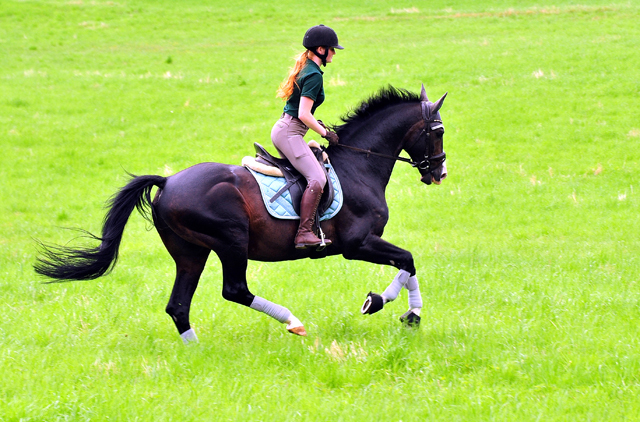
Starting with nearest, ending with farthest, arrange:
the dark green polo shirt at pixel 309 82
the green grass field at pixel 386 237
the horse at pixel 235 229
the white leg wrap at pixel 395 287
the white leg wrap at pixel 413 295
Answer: the green grass field at pixel 386 237 < the horse at pixel 235 229 < the dark green polo shirt at pixel 309 82 < the white leg wrap at pixel 395 287 < the white leg wrap at pixel 413 295

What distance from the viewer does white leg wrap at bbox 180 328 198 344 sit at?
23.0ft

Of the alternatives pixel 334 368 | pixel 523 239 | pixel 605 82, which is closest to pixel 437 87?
pixel 605 82

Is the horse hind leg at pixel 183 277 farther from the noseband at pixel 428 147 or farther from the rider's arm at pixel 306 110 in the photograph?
the noseband at pixel 428 147

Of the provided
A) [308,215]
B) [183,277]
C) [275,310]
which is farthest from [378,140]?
[183,277]

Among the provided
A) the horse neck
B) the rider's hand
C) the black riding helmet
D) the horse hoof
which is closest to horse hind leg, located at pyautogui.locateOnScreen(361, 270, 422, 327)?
the horse hoof

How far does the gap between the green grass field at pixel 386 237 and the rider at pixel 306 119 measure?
141 cm

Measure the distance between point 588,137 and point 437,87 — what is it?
6578mm

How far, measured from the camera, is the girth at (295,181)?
7129 mm

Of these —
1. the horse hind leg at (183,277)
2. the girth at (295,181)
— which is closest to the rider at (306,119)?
the girth at (295,181)

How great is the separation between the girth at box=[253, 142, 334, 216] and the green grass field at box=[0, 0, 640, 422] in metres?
1.48

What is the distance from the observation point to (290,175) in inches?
285

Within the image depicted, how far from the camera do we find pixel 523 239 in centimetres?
1307

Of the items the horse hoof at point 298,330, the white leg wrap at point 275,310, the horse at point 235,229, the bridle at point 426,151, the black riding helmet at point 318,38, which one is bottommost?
the horse hoof at point 298,330

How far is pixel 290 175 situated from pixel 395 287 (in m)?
1.76
